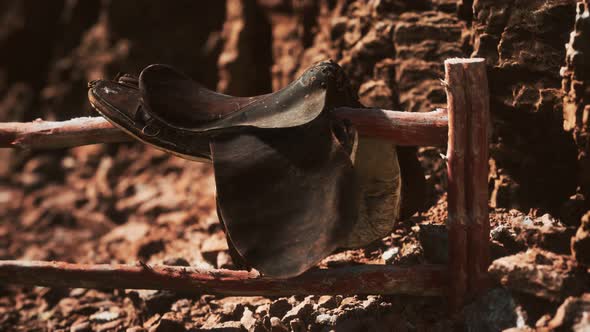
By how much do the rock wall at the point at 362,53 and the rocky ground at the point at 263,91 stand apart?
0.04 feet

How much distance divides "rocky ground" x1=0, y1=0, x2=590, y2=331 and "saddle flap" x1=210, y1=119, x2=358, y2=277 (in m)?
0.69

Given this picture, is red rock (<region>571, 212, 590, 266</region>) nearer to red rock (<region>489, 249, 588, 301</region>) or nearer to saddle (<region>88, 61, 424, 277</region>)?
red rock (<region>489, 249, 588, 301</region>)

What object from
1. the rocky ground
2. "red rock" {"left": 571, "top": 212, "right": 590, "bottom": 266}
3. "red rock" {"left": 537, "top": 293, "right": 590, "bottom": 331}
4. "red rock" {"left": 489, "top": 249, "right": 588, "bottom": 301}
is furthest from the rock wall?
"red rock" {"left": 537, "top": 293, "right": 590, "bottom": 331}

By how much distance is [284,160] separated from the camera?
2.95 meters

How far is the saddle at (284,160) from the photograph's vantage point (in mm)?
2850

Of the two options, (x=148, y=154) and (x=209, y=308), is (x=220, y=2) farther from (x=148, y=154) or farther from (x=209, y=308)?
(x=209, y=308)

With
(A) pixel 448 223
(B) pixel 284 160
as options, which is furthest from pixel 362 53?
(B) pixel 284 160

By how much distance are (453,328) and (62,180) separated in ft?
17.5

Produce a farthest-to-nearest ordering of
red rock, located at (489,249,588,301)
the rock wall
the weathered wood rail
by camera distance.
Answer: the rock wall < the weathered wood rail < red rock, located at (489,249,588,301)

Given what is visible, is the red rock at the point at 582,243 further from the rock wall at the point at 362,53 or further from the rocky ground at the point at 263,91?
the rock wall at the point at 362,53

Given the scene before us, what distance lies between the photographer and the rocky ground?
3.10 metres

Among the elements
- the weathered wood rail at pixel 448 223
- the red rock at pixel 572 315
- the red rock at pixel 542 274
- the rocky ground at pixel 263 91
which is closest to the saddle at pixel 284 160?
the weathered wood rail at pixel 448 223

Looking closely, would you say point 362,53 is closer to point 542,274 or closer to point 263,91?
point 263,91

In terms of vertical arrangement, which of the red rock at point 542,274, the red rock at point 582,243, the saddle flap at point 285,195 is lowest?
the red rock at point 542,274
